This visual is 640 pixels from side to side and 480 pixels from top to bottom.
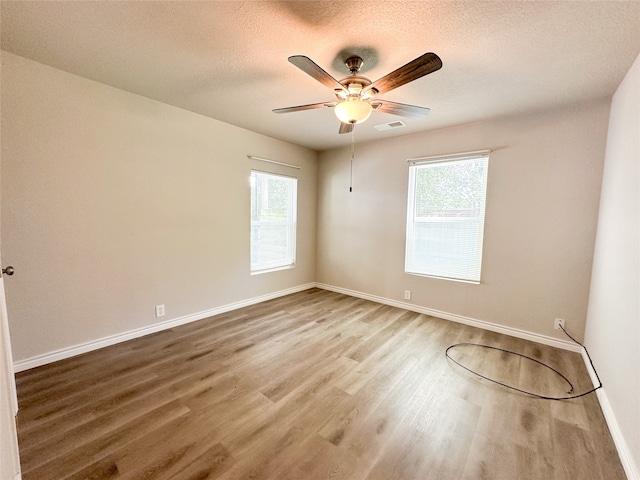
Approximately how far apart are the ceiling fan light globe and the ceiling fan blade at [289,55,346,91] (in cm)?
14

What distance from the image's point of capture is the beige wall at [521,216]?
2.60m

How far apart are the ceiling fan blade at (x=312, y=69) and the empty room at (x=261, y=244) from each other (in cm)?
3

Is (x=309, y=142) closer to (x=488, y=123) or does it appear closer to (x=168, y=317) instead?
(x=488, y=123)

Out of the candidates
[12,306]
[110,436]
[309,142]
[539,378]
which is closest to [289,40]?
[309,142]

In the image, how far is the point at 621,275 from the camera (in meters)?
1.77

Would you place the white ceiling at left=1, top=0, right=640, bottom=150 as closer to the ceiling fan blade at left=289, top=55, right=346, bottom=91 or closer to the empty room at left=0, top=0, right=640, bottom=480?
the empty room at left=0, top=0, right=640, bottom=480

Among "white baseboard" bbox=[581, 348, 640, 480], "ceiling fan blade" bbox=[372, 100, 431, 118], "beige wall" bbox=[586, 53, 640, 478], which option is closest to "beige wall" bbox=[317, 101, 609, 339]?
"beige wall" bbox=[586, 53, 640, 478]

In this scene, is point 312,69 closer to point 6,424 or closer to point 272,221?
point 6,424

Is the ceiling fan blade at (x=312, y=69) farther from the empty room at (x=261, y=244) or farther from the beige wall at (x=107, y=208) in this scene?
the beige wall at (x=107, y=208)

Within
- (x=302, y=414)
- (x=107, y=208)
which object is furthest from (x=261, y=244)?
(x=302, y=414)

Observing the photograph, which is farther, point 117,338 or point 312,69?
point 117,338

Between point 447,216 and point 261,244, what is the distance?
8.65ft

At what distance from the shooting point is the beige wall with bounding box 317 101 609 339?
102 inches

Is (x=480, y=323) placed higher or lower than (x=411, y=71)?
lower
